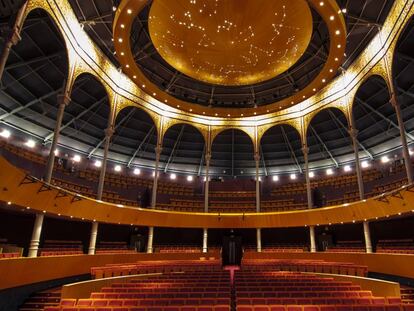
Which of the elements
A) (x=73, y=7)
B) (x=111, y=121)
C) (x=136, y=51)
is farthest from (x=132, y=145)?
(x=73, y=7)

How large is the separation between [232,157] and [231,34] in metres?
20.4

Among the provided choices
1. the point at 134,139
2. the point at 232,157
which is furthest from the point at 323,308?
the point at 134,139

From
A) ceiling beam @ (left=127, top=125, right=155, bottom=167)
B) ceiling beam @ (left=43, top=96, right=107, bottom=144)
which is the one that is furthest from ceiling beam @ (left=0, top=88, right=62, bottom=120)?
ceiling beam @ (left=127, top=125, right=155, bottom=167)

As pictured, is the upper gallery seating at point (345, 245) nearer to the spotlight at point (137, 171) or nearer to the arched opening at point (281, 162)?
the arched opening at point (281, 162)

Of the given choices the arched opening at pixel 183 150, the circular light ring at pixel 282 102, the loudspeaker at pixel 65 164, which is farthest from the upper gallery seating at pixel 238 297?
the arched opening at pixel 183 150

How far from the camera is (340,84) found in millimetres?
22188

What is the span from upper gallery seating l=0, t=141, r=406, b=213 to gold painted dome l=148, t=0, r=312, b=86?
48.4 ft

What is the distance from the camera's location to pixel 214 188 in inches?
1232

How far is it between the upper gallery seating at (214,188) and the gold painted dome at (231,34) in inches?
581

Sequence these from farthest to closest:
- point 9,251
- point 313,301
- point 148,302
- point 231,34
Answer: point 231,34 → point 9,251 → point 313,301 → point 148,302

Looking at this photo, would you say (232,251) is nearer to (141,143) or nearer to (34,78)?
(141,143)

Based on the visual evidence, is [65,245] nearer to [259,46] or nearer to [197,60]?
[197,60]

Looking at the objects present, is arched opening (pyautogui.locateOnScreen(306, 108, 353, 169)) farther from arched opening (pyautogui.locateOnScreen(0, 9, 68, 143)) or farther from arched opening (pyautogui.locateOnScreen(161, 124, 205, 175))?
arched opening (pyautogui.locateOnScreen(0, 9, 68, 143))

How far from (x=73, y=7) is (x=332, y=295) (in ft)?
65.8
